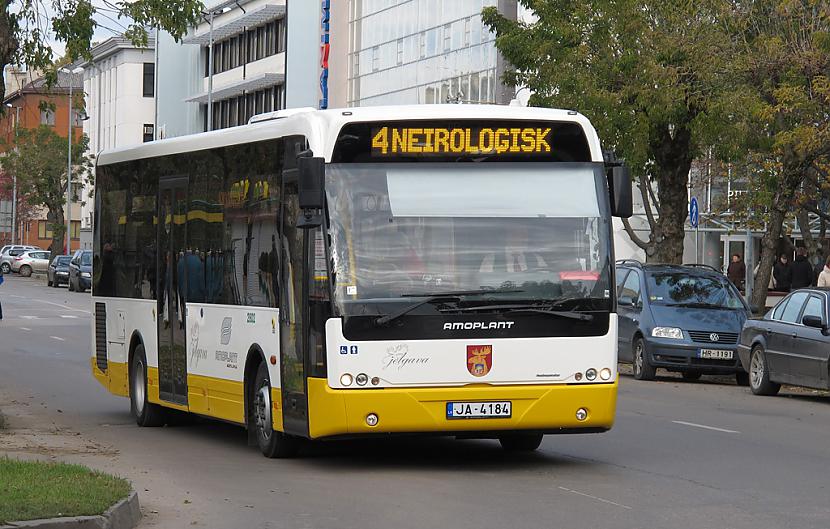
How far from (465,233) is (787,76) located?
17001 mm

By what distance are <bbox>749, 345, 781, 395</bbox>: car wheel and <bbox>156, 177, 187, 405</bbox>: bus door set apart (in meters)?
9.57

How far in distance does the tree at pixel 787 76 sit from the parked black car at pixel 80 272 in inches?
1767

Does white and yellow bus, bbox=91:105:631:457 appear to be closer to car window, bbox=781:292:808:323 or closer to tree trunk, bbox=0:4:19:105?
tree trunk, bbox=0:4:19:105

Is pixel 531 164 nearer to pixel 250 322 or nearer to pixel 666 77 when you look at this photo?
pixel 250 322

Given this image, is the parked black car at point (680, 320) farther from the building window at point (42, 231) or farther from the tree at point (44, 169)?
the building window at point (42, 231)

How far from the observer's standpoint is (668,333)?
26062 millimetres

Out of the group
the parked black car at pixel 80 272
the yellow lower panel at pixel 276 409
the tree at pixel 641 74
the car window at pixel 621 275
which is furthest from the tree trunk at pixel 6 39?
the parked black car at pixel 80 272

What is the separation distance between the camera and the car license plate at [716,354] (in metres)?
26.0

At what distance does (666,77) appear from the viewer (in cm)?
2966

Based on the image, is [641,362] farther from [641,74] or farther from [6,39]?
[6,39]

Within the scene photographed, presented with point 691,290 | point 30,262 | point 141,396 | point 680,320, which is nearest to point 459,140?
point 141,396

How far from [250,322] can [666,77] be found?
1657 centimetres

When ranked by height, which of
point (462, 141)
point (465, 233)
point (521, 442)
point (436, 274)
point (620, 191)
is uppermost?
point (462, 141)

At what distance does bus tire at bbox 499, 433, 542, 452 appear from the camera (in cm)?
1469
